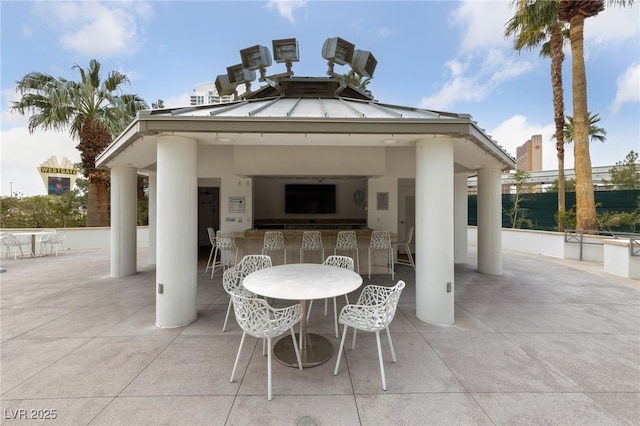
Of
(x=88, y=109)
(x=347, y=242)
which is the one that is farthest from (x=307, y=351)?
(x=88, y=109)

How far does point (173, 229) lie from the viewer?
3240 mm

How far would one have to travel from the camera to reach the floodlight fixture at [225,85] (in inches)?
234

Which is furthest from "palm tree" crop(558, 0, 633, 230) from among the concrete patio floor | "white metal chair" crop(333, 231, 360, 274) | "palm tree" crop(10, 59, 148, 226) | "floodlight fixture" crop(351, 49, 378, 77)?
"palm tree" crop(10, 59, 148, 226)

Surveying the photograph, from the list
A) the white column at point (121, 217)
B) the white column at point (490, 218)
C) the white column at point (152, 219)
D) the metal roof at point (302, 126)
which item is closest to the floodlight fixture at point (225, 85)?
the metal roof at point (302, 126)

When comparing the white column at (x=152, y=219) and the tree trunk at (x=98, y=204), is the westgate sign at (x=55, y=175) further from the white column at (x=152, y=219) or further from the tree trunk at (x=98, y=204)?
the white column at (x=152, y=219)

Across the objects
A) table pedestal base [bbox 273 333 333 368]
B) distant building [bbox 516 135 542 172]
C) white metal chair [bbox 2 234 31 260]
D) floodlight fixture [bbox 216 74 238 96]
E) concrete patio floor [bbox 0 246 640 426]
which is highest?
distant building [bbox 516 135 542 172]

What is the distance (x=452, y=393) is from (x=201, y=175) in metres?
6.60

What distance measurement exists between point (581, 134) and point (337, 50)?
7830mm

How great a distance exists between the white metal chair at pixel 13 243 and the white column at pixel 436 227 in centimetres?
1140

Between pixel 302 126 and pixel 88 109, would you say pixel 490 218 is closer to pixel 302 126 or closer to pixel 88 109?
pixel 302 126

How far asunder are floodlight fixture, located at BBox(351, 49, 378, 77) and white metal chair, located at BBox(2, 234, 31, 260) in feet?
35.7

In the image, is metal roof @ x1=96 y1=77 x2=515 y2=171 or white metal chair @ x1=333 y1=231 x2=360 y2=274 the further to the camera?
white metal chair @ x1=333 y1=231 x2=360 y2=274

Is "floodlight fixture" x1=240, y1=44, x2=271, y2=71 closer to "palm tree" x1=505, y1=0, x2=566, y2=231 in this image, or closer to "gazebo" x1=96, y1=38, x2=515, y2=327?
"gazebo" x1=96, y1=38, x2=515, y2=327

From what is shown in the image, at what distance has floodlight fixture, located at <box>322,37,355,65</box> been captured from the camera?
17.3 feet
